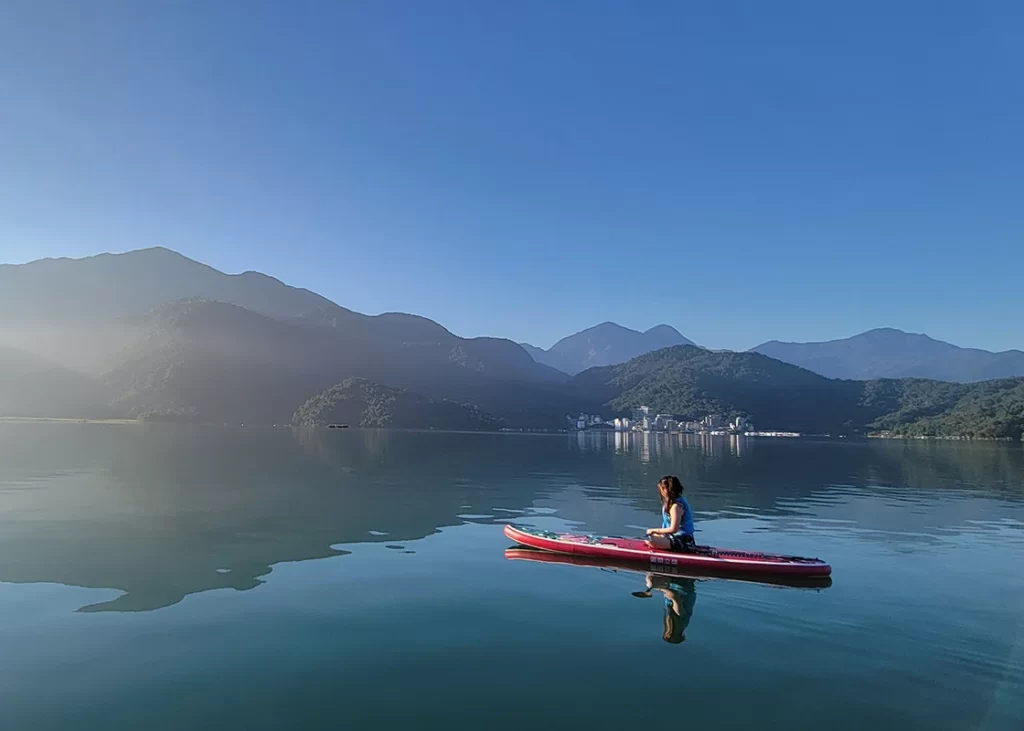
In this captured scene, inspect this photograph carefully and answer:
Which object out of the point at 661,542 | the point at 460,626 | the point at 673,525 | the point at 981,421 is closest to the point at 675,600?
the point at 661,542

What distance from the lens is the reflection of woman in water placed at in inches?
477

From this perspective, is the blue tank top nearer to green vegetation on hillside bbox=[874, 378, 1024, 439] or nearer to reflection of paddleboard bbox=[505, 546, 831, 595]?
reflection of paddleboard bbox=[505, 546, 831, 595]

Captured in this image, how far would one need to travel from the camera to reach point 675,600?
14242mm

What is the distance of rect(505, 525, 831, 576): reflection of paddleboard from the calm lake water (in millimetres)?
520

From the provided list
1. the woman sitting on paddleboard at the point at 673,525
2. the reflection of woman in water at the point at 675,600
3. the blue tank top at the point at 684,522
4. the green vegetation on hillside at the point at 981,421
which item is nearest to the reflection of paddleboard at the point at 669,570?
the reflection of woman in water at the point at 675,600

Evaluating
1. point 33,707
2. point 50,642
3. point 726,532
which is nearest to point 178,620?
point 50,642

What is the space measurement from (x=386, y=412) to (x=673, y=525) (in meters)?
174

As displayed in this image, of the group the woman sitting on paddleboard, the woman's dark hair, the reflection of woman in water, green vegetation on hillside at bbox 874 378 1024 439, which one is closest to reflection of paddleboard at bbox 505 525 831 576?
the woman sitting on paddleboard

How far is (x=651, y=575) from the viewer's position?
53.2 feet

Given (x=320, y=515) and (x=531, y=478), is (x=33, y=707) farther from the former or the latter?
(x=531, y=478)

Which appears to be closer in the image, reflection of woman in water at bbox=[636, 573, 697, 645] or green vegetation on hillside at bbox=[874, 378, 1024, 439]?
reflection of woman in water at bbox=[636, 573, 697, 645]

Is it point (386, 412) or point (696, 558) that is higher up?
point (386, 412)

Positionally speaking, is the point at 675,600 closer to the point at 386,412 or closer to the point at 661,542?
the point at 661,542

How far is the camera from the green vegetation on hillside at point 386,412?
18288cm
